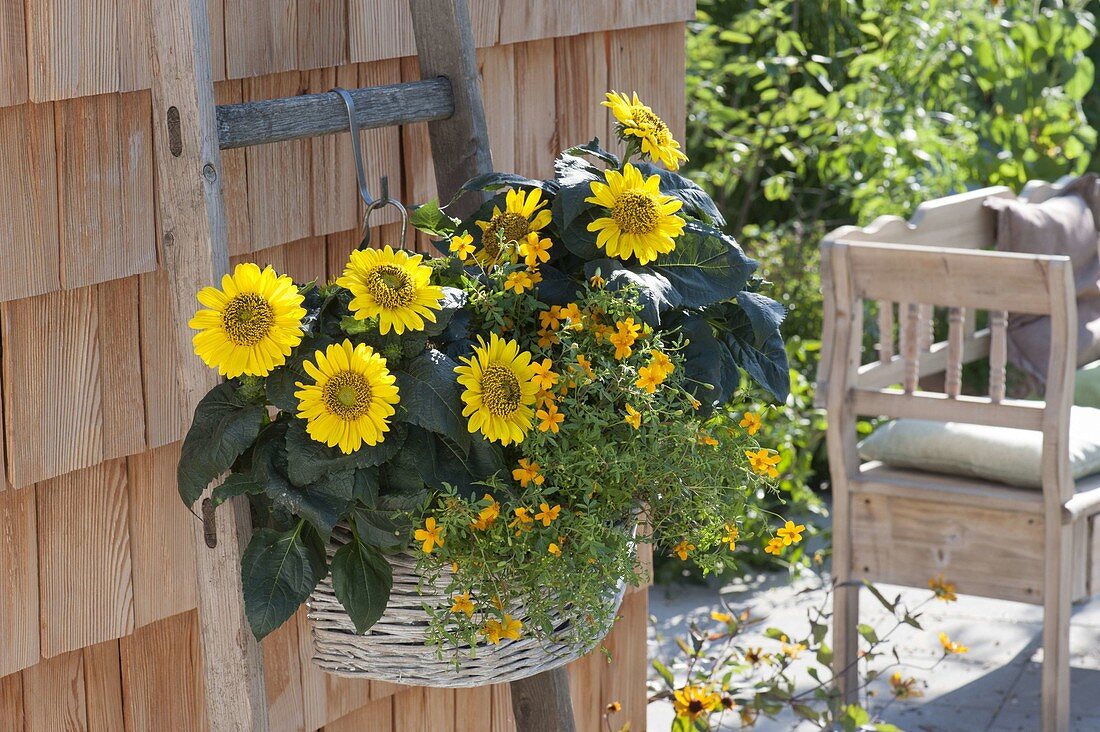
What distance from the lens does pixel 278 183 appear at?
1.53 meters

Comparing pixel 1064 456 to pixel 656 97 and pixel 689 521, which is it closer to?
pixel 656 97

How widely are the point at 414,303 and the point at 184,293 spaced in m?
0.24

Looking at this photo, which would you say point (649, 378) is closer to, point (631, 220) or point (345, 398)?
point (631, 220)

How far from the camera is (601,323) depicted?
1271 millimetres

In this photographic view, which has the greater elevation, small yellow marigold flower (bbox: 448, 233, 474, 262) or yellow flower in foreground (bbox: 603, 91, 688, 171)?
yellow flower in foreground (bbox: 603, 91, 688, 171)

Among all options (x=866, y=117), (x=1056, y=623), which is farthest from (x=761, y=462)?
(x=866, y=117)

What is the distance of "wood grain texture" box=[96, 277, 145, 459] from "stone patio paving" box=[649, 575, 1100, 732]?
1.77 metres

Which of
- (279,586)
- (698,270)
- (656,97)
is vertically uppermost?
(656,97)

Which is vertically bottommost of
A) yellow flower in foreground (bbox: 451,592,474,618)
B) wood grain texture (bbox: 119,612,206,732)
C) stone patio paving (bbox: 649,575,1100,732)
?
stone patio paving (bbox: 649,575,1100,732)

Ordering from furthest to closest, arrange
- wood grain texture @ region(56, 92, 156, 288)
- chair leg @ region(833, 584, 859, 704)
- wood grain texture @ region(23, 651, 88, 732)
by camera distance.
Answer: chair leg @ region(833, 584, 859, 704) < wood grain texture @ region(23, 651, 88, 732) < wood grain texture @ region(56, 92, 156, 288)

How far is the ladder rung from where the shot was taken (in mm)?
1300

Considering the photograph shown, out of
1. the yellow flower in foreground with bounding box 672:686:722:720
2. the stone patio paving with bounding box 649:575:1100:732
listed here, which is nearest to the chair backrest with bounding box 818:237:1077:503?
the stone patio paving with bounding box 649:575:1100:732

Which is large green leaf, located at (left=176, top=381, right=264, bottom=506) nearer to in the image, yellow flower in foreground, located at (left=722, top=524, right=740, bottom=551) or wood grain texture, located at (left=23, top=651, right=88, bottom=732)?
wood grain texture, located at (left=23, top=651, right=88, bottom=732)

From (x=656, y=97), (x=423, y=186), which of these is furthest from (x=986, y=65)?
(x=423, y=186)
